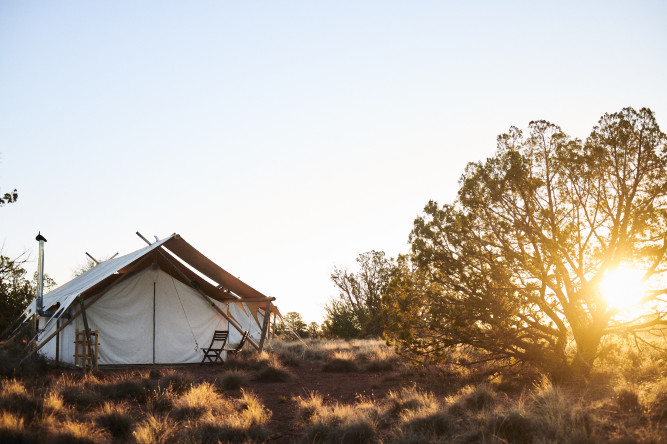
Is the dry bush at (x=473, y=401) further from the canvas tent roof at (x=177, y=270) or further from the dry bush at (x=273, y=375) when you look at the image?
the canvas tent roof at (x=177, y=270)

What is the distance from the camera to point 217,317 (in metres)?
18.2

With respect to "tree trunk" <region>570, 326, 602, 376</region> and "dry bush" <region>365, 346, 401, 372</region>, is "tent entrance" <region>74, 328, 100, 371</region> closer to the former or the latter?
"dry bush" <region>365, 346, 401, 372</region>

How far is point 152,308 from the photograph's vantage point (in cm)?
1662

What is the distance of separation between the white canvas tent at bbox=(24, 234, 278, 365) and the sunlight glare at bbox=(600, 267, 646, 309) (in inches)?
401

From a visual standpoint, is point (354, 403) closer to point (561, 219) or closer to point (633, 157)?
point (561, 219)

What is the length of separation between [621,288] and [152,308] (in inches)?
519

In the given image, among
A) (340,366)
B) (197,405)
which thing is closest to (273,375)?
(340,366)

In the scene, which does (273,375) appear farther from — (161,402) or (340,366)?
(161,402)

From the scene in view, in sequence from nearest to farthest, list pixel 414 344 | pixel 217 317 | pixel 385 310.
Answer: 1. pixel 414 344
2. pixel 385 310
3. pixel 217 317

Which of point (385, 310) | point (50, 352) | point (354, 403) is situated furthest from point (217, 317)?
point (354, 403)

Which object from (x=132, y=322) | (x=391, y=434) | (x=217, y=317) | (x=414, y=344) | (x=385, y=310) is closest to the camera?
(x=391, y=434)

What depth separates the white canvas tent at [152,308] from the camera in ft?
51.5

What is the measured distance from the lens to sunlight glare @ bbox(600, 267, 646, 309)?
906cm

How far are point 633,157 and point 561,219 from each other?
1636 millimetres
